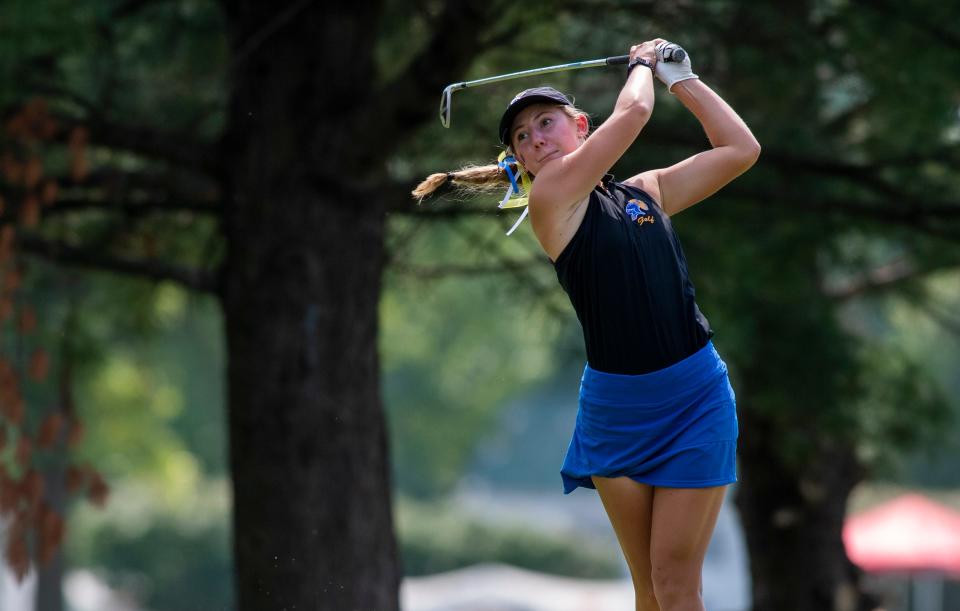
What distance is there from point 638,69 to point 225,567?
25005mm

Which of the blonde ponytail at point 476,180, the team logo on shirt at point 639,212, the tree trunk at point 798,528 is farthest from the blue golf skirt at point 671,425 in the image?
the tree trunk at point 798,528

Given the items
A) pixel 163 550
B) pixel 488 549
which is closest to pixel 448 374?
pixel 488 549

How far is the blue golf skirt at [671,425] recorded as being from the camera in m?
3.14

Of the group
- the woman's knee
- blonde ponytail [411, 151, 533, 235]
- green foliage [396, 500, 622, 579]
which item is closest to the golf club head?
blonde ponytail [411, 151, 533, 235]

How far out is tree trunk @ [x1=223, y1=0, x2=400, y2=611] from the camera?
19.8ft

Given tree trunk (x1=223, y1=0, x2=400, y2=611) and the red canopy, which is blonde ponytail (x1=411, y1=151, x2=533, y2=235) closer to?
tree trunk (x1=223, y1=0, x2=400, y2=611)

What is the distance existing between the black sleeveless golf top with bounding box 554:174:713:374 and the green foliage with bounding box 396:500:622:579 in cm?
2547

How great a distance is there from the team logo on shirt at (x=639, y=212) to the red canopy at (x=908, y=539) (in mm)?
12624

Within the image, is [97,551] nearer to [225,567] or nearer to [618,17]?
[225,567]

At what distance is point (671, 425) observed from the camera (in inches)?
125

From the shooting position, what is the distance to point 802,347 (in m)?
8.09

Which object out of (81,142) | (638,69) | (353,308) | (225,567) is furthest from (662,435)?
(225,567)

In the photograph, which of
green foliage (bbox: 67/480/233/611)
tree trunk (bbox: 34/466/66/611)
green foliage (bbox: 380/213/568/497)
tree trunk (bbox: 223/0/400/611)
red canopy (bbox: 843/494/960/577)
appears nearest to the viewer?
tree trunk (bbox: 223/0/400/611)

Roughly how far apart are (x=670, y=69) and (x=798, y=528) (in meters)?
7.67
